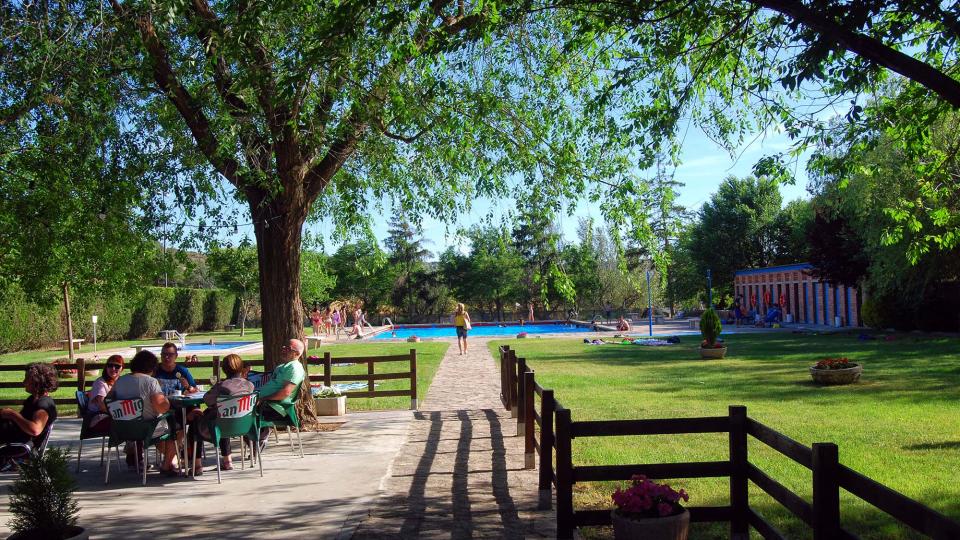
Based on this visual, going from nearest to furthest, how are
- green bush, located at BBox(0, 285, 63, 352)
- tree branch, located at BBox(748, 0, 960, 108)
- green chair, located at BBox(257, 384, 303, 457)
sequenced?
tree branch, located at BBox(748, 0, 960, 108) → green chair, located at BBox(257, 384, 303, 457) → green bush, located at BBox(0, 285, 63, 352)

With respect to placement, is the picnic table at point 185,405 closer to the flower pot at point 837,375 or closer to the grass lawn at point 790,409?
the grass lawn at point 790,409

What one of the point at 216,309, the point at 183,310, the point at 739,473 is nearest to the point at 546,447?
the point at 739,473

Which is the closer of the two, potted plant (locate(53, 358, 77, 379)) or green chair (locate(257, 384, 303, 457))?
green chair (locate(257, 384, 303, 457))

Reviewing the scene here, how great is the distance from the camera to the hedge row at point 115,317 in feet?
101

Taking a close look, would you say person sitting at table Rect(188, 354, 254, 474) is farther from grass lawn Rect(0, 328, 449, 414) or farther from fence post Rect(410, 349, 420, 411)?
grass lawn Rect(0, 328, 449, 414)

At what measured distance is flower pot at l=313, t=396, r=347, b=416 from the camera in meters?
12.4

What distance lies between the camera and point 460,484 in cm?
752

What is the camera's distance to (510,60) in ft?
34.7

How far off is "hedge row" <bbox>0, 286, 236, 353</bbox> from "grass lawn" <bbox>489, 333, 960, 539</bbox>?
11064 mm

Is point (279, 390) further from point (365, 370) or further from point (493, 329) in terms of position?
point (493, 329)

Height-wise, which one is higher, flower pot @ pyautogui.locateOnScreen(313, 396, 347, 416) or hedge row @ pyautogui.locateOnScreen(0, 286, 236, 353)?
hedge row @ pyautogui.locateOnScreen(0, 286, 236, 353)

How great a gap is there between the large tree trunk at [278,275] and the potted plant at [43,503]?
20.2 ft

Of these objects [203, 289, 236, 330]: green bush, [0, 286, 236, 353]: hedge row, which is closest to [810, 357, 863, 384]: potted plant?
[0, 286, 236, 353]: hedge row

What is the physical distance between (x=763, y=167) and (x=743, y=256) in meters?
49.4
